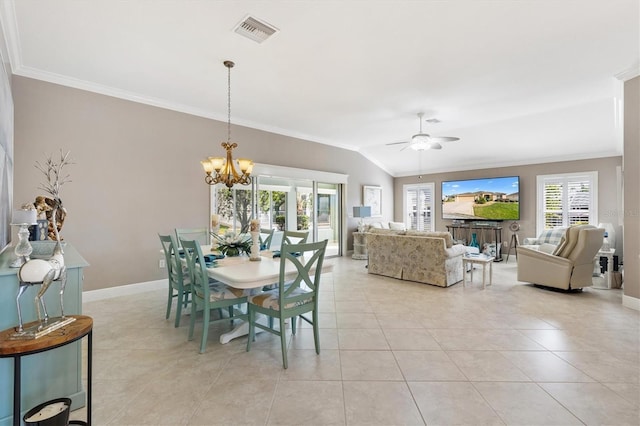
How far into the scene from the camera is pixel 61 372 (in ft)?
5.91

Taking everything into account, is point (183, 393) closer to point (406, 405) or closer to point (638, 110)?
point (406, 405)

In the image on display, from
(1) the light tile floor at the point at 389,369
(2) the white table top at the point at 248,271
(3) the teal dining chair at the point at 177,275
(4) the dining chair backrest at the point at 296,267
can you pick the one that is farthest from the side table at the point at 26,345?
(3) the teal dining chair at the point at 177,275

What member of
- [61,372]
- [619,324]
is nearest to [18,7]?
[61,372]

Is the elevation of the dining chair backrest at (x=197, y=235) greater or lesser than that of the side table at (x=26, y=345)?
greater

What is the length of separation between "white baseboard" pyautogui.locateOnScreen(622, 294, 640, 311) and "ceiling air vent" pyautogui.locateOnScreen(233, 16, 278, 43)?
5164 millimetres

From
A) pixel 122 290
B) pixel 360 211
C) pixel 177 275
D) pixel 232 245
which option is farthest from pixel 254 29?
pixel 360 211

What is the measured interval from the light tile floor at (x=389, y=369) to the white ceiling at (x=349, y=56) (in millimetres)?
2925

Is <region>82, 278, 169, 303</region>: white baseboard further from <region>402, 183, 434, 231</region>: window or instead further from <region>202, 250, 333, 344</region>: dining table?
<region>402, 183, 434, 231</region>: window

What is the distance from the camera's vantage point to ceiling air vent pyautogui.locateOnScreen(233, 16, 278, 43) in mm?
2656

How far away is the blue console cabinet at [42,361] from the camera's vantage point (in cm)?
162

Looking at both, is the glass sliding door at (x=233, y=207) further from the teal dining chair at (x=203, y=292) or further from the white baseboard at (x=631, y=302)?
the white baseboard at (x=631, y=302)

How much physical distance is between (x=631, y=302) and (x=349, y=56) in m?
4.54

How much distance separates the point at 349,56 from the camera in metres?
3.26

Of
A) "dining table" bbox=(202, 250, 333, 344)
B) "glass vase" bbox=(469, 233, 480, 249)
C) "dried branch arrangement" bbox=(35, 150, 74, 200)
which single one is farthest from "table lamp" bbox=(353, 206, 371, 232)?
"dried branch arrangement" bbox=(35, 150, 74, 200)
